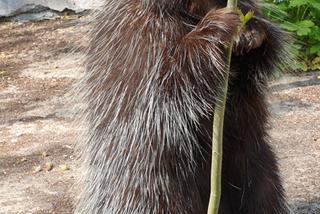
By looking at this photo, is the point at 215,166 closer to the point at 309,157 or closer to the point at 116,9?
the point at 116,9

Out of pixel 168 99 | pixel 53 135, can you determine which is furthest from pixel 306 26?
pixel 168 99

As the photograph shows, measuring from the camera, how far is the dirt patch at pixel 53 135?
4441 mm

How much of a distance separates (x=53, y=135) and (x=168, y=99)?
245 cm

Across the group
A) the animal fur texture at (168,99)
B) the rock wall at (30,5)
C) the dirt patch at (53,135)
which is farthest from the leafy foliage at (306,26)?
the rock wall at (30,5)

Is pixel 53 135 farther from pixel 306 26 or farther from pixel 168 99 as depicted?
pixel 168 99

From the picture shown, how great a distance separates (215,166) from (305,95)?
11.4 ft

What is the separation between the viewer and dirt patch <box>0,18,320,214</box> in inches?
175

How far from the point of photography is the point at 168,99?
312cm

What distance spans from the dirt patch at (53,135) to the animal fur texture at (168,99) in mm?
497

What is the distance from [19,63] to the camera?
23.9 ft

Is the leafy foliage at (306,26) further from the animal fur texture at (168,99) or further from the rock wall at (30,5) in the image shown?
the rock wall at (30,5)

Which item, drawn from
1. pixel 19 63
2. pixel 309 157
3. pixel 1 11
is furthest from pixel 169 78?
pixel 1 11

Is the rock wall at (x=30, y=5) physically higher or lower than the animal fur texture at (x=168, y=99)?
lower

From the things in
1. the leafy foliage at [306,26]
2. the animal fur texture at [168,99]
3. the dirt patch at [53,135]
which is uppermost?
the animal fur texture at [168,99]
